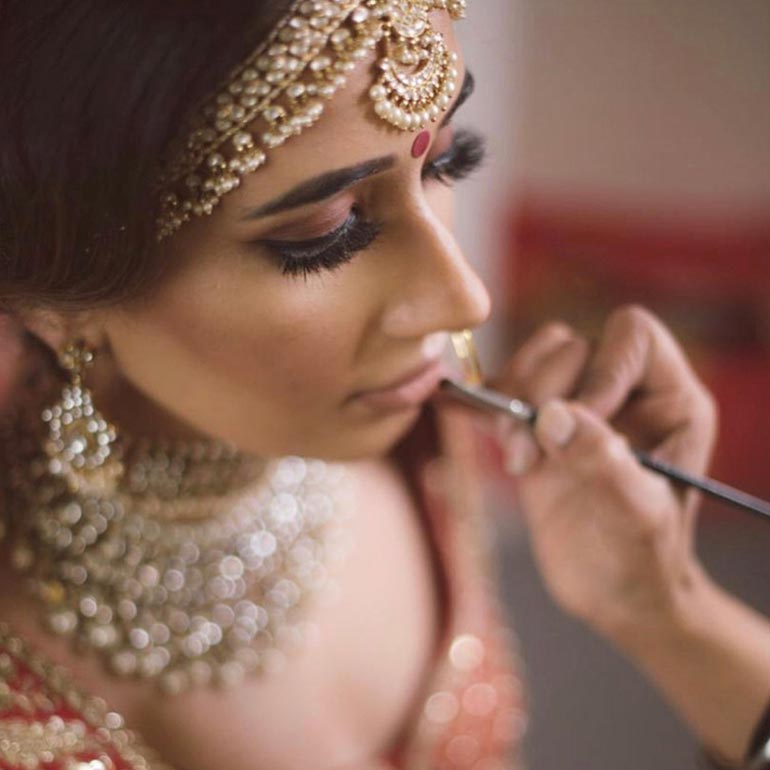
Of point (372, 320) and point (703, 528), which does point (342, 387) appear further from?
point (703, 528)

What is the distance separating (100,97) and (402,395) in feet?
0.89

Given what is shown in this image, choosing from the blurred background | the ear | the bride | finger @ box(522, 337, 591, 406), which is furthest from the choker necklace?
the blurred background

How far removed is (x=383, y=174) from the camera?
1.85 ft

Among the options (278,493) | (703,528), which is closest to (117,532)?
(278,493)

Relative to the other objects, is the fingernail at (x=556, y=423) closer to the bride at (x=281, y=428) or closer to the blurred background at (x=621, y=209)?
the bride at (x=281, y=428)

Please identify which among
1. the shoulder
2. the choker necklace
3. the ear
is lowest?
the shoulder

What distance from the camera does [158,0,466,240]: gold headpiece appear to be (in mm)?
508

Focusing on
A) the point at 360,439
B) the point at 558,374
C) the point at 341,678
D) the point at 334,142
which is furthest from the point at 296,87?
the point at 341,678

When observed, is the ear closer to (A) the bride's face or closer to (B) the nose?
Result: (A) the bride's face

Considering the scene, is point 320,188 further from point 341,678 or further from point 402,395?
point 341,678

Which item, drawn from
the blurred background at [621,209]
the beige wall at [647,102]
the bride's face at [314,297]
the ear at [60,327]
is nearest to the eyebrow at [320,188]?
the bride's face at [314,297]

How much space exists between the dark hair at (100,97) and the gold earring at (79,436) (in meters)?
0.11

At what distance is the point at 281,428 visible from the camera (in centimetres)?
66

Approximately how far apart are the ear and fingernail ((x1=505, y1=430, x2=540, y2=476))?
32 centimetres
